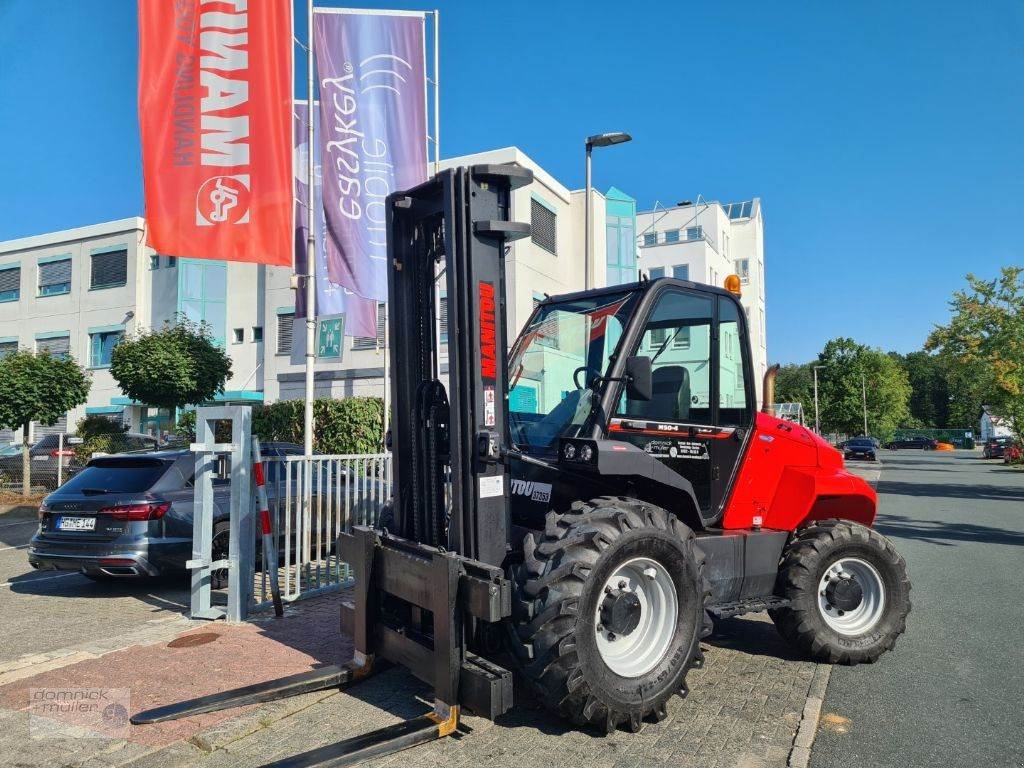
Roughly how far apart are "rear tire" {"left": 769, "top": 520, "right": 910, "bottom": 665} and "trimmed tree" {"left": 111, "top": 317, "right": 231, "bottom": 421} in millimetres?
19735

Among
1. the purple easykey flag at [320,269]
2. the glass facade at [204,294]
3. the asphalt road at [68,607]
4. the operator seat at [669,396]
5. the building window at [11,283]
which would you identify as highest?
the building window at [11,283]

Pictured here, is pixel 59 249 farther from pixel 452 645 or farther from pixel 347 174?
pixel 452 645

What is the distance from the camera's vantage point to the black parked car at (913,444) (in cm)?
7956

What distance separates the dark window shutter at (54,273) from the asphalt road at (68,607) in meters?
28.1

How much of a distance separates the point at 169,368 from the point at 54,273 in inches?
696

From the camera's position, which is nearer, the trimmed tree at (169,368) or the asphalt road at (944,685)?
the asphalt road at (944,685)

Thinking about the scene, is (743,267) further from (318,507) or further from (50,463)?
(318,507)

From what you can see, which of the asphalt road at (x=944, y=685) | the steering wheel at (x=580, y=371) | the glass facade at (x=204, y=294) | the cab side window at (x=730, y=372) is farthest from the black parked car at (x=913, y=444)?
the steering wheel at (x=580, y=371)

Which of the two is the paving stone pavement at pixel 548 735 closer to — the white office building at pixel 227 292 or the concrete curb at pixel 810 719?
the concrete curb at pixel 810 719

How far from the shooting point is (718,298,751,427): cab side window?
17.0 feet

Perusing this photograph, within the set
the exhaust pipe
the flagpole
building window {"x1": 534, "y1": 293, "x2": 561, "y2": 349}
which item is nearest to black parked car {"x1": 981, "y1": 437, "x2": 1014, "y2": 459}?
the flagpole

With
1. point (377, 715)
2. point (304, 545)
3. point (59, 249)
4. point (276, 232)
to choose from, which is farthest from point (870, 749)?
point (59, 249)

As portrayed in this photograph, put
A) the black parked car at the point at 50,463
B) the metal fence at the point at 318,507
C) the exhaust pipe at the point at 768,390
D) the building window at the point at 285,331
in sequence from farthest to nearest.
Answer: the building window at the point at 285,331 → the black parked car at the point at 50,463 → the metal fence at the point at 318,507 → the exhaust pipe at the point at 768,390

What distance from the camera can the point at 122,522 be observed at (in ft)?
24.3
